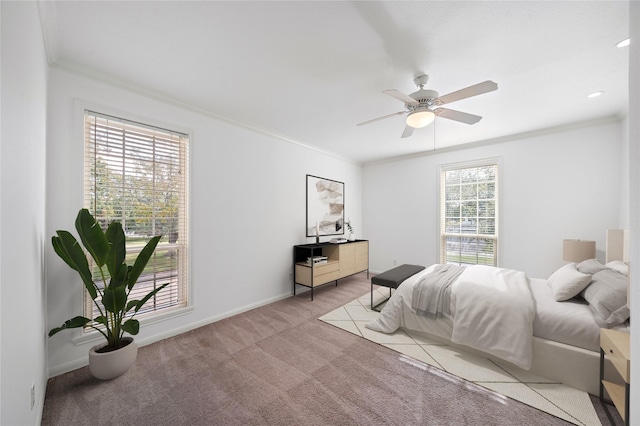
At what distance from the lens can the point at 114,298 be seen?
1970 millimetres

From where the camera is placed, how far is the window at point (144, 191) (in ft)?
7.64

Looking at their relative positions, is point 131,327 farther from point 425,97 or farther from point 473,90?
point 473,90

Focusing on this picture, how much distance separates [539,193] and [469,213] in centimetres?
101

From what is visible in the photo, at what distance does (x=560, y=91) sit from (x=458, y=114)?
1.22 m

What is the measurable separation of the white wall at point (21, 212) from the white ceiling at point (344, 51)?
0.46 meters

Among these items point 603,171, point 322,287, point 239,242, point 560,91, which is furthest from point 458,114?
point 322,287

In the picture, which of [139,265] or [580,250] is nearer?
[139,265]

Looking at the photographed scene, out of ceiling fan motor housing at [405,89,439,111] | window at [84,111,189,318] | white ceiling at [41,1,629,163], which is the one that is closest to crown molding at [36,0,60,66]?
Answer: white ceiling at [41,1,629,163]

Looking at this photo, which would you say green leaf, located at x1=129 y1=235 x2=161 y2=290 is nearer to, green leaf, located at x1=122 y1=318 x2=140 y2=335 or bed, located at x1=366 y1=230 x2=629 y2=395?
green leaf, located at x1=122 y1=318 x2=140 y2=335

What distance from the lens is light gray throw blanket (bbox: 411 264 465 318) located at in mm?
2555

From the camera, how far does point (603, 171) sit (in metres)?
3.37

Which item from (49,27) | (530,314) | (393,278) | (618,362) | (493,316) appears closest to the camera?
(618,362)

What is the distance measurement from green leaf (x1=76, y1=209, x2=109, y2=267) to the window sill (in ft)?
2.78

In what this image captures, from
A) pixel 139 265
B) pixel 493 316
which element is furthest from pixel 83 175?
pixel 493 316
